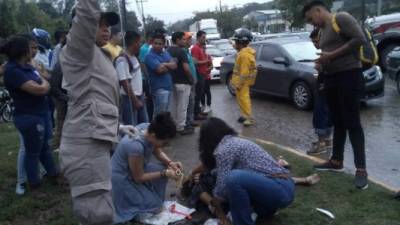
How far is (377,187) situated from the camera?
4.73 meters

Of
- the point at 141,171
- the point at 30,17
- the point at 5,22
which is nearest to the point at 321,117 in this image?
the point at 141,171

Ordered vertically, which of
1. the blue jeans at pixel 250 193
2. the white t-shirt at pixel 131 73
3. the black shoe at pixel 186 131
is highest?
the white t-shirt at pixel 131 73

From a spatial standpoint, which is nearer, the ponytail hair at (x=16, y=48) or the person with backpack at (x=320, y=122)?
the ponytail hair at (x=16, y=48)

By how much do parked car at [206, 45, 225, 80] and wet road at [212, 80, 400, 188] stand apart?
3992mm

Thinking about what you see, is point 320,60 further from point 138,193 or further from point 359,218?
point 138,193

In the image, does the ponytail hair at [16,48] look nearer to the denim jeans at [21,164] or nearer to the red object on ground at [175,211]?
the denim jeans at [21,164]

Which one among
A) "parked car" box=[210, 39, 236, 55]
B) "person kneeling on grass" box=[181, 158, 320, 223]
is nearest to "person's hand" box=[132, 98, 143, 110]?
"person kneeling on grass" box=[181, 158, 320, 223]

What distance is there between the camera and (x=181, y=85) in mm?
7746

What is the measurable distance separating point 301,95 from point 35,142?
6518 mm

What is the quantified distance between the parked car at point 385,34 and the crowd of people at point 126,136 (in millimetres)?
8901

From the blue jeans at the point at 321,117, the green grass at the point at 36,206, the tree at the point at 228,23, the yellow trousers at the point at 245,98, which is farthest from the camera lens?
the tree at the point at 228,23

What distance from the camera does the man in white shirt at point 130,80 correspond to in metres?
5.84

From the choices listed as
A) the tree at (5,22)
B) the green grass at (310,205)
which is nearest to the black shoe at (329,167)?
the green grass at (310,205)

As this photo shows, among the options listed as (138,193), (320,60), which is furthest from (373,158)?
(138,193)
